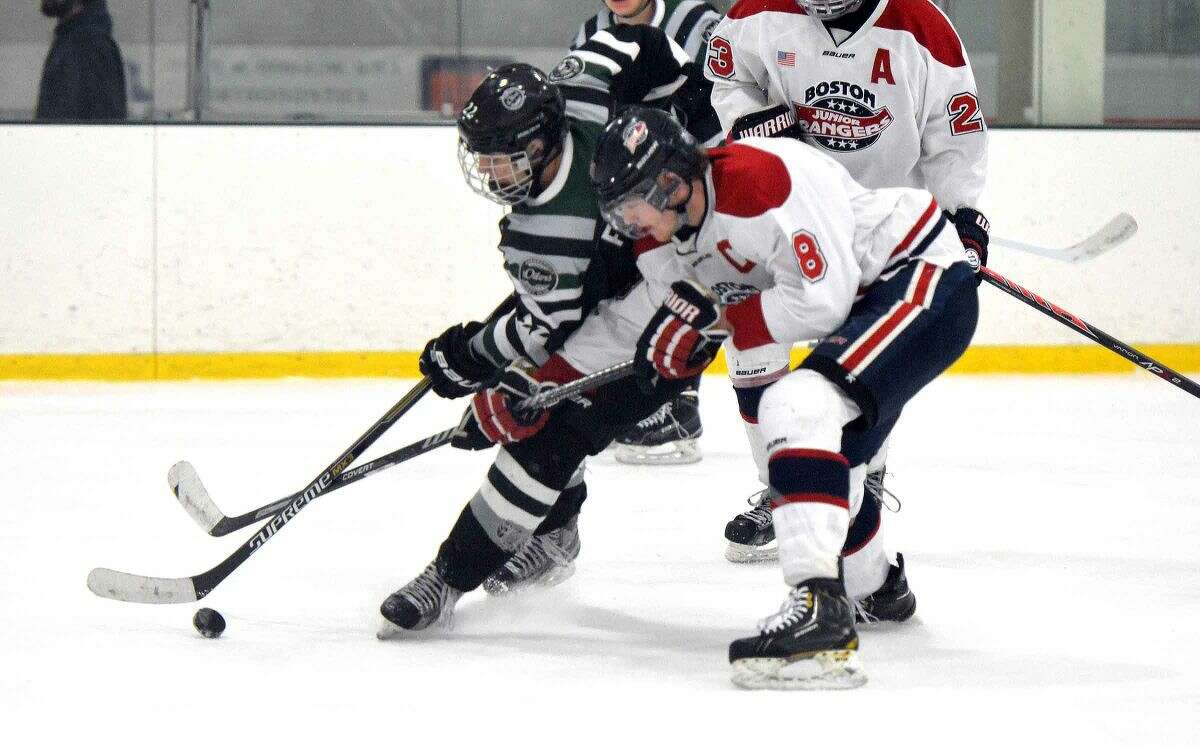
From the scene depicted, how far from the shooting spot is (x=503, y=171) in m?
2.17

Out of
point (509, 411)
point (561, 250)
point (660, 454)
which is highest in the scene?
point (561, 250)

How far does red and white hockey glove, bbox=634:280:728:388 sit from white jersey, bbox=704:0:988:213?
0.80 meters

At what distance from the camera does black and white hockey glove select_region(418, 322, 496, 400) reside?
240cm

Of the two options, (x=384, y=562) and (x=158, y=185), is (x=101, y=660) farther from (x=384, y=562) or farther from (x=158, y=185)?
(x=158, y=185)

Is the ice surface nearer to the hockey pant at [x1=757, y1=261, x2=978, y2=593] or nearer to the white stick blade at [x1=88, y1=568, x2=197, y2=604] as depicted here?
the white stick blade at [x1=88, y1=568, x2=197, y2=604]

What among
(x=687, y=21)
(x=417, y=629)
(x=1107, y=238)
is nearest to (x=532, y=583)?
(x=417, y=629)

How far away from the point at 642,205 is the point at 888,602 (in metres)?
0.77

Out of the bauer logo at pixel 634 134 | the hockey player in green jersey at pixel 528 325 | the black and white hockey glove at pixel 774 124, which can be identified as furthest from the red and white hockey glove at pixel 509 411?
the black and white hockey glove at pixel 774 124

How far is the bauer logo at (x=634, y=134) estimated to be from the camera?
6.64 feet

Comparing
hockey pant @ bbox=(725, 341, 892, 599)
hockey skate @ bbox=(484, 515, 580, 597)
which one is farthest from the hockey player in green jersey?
hockey pant @ bbox=(725, 341, 892, 599)

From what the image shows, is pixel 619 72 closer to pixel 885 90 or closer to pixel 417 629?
pixel 885 90

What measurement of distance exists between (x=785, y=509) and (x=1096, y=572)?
103 centimetres

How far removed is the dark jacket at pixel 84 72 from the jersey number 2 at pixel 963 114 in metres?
3.56

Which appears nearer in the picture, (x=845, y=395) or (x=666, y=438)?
(x=845, y=395)
